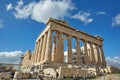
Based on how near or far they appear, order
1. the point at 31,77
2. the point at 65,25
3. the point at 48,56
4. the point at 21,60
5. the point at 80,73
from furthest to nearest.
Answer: the point at 21,60 → the point at 65,25 → the point at 48,56 → the point at 80,73 → the point at 31,77

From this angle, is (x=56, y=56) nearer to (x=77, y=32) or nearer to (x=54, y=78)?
(x=77, y=32)

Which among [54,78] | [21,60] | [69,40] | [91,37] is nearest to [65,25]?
[69,40]

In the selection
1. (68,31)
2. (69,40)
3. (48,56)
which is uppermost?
(68,31)

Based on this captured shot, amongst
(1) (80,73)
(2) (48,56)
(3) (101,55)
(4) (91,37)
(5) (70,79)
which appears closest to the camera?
(5) (70,79)

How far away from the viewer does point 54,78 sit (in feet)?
43.9

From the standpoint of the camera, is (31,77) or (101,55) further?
(101,55)

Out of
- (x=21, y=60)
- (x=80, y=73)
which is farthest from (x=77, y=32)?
(x=21, y=60)

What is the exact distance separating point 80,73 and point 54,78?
10.7 feet

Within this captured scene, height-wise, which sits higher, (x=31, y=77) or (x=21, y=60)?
(x=21, y=60)

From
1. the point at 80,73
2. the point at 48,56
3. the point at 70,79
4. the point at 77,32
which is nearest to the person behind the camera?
the point at 70,79

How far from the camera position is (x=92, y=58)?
121ft

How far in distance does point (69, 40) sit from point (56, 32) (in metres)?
3.77

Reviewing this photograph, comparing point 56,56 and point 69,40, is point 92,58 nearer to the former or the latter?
point 69,40

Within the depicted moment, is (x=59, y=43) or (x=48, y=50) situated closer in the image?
(x=48, y=50)
